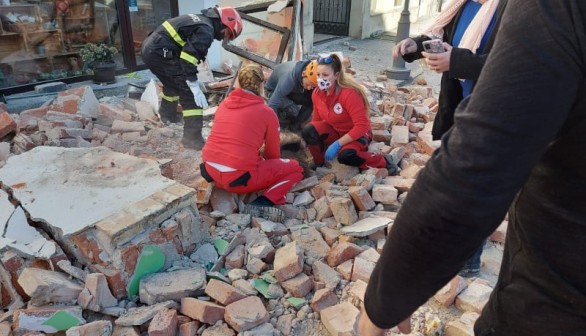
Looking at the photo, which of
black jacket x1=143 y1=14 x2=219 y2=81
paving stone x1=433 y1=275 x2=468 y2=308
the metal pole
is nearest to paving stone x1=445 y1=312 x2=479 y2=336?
paving stone x1=433 y1=275 x2=468 y2=308

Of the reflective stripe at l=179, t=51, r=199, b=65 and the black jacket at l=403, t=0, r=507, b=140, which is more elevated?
the black jacket at l=403, t=0, r=507, b=140

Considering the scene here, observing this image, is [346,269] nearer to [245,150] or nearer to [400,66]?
[245,150]

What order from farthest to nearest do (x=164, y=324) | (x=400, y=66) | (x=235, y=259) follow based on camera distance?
(x=400, y=66), (x=235, y=259), (x=164, y=324)

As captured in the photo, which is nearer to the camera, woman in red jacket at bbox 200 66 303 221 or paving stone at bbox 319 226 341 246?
paving stone at bbox 319 226 341 246

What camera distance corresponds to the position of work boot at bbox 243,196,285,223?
3340 mm

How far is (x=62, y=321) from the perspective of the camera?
85.4 inches

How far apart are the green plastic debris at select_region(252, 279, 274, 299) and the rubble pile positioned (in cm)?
1

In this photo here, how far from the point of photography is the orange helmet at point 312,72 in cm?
402

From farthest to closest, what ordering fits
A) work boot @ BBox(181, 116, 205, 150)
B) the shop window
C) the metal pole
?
1. the metal pole
2. the shop window
3. work boot @ BBox(181, 116, 205, 150)

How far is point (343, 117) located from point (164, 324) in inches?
103

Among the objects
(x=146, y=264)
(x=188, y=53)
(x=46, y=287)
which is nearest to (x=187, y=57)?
(x=188, y=53)

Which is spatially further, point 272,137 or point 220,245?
point 272,137

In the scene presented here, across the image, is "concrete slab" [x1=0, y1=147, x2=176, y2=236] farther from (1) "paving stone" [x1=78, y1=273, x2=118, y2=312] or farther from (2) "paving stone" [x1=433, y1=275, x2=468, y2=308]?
(2) "paving stone" [x1=433, y1=275, x2=468, y2=308]

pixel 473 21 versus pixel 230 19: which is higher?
pixel 473 21
